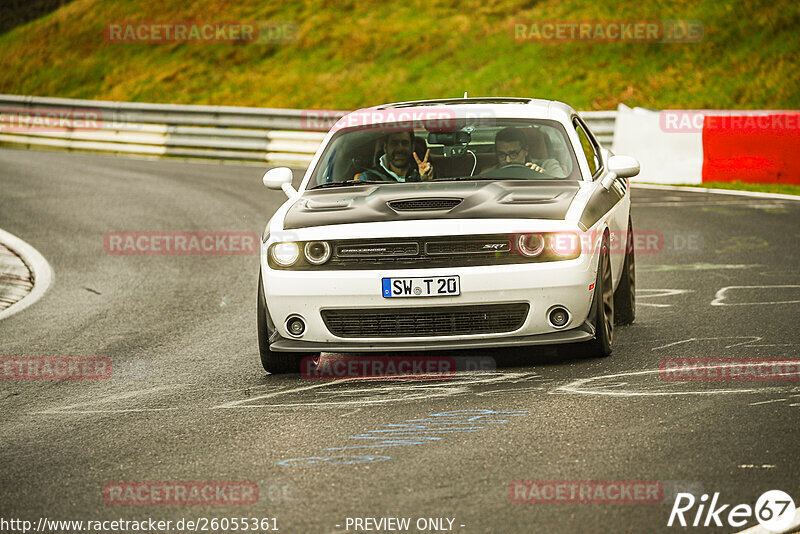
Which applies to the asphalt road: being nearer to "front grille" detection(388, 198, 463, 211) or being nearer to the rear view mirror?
"front grille" detection(388, 198, 463, 211)

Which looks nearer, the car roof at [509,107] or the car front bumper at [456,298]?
the car front bumper at [456,298]

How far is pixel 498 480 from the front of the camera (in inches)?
199

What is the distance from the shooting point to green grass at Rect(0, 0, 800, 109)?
2800 centimetres

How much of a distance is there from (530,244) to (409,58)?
28190mm

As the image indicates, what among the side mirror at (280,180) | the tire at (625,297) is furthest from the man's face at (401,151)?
the tire at (625,297)

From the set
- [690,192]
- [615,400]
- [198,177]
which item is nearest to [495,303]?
[615,400]

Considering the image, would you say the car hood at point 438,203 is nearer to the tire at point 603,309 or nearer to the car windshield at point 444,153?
the car windshield at point 444,153

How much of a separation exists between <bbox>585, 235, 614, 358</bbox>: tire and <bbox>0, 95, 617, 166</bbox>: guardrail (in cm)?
1567

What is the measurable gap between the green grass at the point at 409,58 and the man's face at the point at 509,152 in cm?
1873

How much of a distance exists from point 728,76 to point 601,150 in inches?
760

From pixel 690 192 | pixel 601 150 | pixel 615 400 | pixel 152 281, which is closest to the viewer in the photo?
pixel 615 400

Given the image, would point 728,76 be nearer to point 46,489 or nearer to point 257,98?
point 257,98

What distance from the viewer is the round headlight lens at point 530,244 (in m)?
6.97

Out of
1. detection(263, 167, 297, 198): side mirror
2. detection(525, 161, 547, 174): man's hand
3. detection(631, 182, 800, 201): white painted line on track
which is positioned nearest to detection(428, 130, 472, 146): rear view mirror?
detection(525, 161, 547, 174): man's hand
